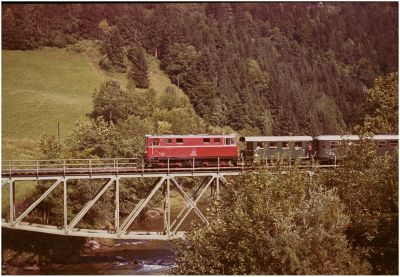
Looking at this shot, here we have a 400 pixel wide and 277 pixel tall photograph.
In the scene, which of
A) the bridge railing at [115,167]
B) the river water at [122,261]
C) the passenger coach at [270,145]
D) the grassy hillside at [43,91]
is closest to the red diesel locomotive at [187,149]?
the bridge railing at [115,167]

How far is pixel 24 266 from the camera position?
38594mm

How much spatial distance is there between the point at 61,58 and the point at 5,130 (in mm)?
33074

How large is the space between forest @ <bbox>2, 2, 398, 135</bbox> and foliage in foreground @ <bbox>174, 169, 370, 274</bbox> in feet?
214

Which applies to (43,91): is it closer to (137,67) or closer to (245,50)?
(137,67)

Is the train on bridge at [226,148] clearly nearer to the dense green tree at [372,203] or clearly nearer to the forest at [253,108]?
the forest at [253,108]

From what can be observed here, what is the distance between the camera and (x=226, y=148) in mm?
42625

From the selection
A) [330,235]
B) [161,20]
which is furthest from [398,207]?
[161,20]

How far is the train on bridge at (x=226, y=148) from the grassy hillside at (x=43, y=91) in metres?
22.3

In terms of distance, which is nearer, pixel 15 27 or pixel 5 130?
pixel 5 130

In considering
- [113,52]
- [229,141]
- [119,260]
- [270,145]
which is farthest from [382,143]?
[113,52]

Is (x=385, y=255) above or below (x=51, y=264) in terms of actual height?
above

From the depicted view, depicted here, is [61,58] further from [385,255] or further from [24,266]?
[385,255]

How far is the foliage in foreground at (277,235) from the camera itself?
21.4 meters

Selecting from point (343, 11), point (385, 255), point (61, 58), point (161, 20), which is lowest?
point (385, 255)
